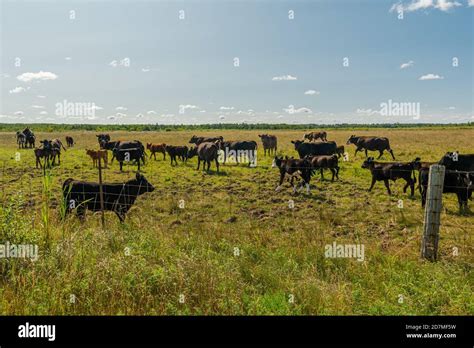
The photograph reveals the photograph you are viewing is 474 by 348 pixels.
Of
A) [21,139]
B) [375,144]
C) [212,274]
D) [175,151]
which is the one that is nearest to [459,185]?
[212,274]

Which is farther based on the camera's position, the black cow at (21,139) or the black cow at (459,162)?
the black cow at (21,139)

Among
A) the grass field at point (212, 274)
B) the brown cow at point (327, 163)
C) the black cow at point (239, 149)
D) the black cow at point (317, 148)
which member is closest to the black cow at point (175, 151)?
the black cow at point (239, 149)

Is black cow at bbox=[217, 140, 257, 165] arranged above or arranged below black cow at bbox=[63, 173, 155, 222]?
above

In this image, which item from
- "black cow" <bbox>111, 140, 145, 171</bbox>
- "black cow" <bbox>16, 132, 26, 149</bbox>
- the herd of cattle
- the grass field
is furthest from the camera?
"black cow" <bbox>16, 132, 26, 149</bbox>

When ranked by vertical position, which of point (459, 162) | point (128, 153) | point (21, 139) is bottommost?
point (459, 162)

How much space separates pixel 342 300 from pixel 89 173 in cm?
1689

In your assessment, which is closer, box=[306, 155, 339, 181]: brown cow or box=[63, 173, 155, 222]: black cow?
box=[63, 173, 155, 222]: black cow

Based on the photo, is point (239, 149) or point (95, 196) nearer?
point (95, 196)

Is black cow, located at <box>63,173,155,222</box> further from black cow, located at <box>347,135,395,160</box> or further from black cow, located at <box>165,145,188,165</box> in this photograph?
black cow, located at <box>347,135,395,160</box>

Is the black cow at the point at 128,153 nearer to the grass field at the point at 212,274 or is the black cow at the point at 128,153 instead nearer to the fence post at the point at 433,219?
the grass field at the point at 212,274

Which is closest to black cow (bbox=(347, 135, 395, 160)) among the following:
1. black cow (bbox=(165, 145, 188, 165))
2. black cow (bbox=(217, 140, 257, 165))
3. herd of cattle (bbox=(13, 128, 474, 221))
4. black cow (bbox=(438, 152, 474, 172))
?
herd of cattle (bbox=(13, 128, 474, 221))

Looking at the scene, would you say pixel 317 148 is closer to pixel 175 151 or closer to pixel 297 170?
pixel 175 151

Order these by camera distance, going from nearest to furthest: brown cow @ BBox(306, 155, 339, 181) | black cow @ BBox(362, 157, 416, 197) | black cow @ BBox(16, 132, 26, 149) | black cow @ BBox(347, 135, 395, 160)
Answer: black cow @ BBox(362, 157, 416, 197), brown cow @ BBox(306, 155, 339, 181), black cow @ BBox(347, 135, 395, 160), black cow @ BBox(16, 132, 26, 149)
